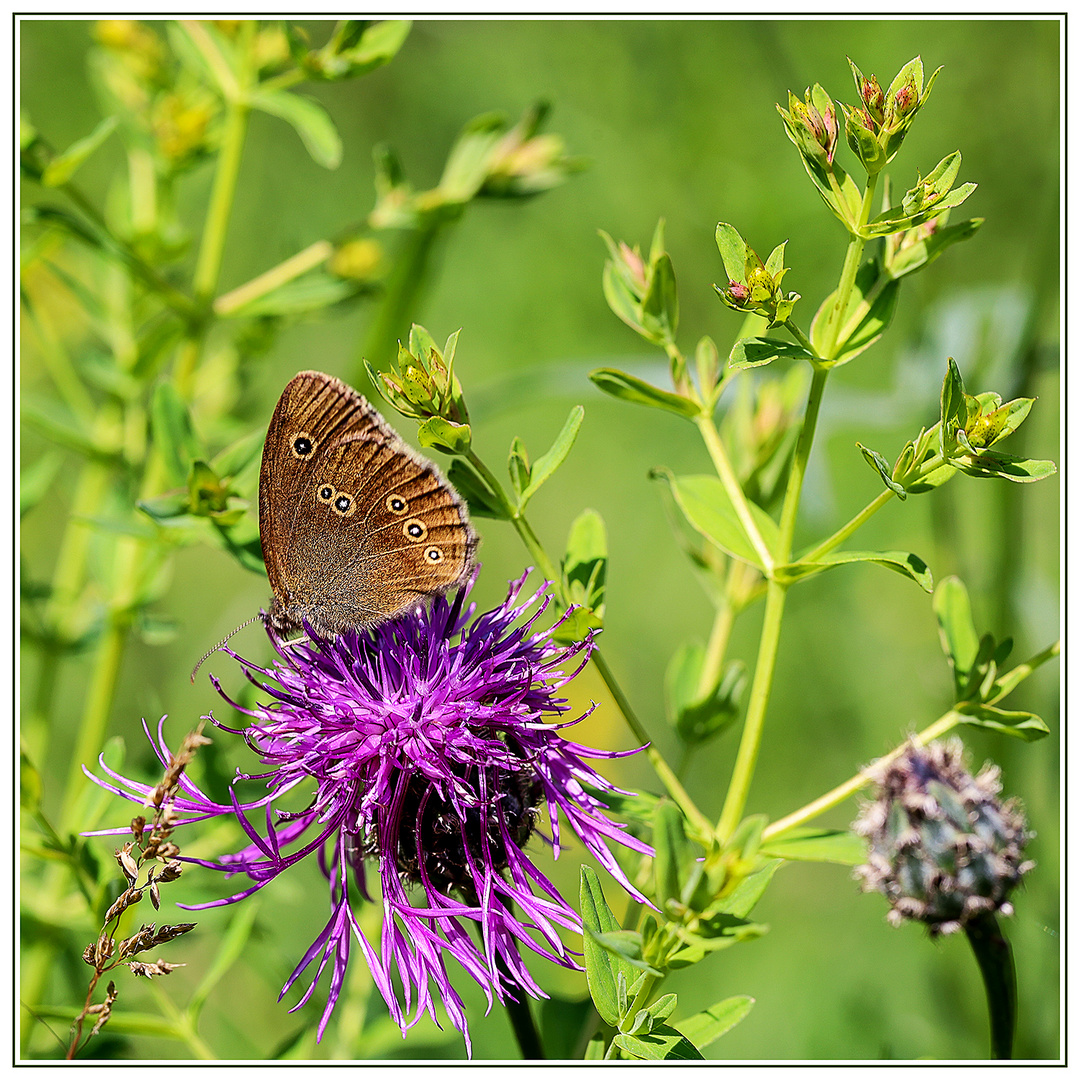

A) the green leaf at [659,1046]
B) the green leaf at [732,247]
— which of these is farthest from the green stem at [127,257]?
the green leaf at [659,1046]

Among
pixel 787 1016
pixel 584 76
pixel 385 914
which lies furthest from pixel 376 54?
pixel 787 1016

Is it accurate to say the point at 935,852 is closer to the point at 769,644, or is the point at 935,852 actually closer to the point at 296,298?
the point at 769,644

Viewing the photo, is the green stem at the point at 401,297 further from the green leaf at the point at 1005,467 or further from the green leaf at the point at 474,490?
the green leaf at the point at 1005,467

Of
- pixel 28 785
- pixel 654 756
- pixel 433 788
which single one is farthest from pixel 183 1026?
pixel 654 756

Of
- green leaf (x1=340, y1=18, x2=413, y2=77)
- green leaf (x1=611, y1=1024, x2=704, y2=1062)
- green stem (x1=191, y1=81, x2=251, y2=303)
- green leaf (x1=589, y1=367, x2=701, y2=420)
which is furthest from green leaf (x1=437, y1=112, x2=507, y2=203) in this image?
green leaf (x1=611, y1=1024, x2=704, y2=1062)

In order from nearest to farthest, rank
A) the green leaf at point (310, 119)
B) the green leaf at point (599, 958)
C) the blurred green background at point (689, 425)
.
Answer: the green leaf at point (599, 958) < the green leaf at point (310, 119) < the blurred green background at point (689, 425)
